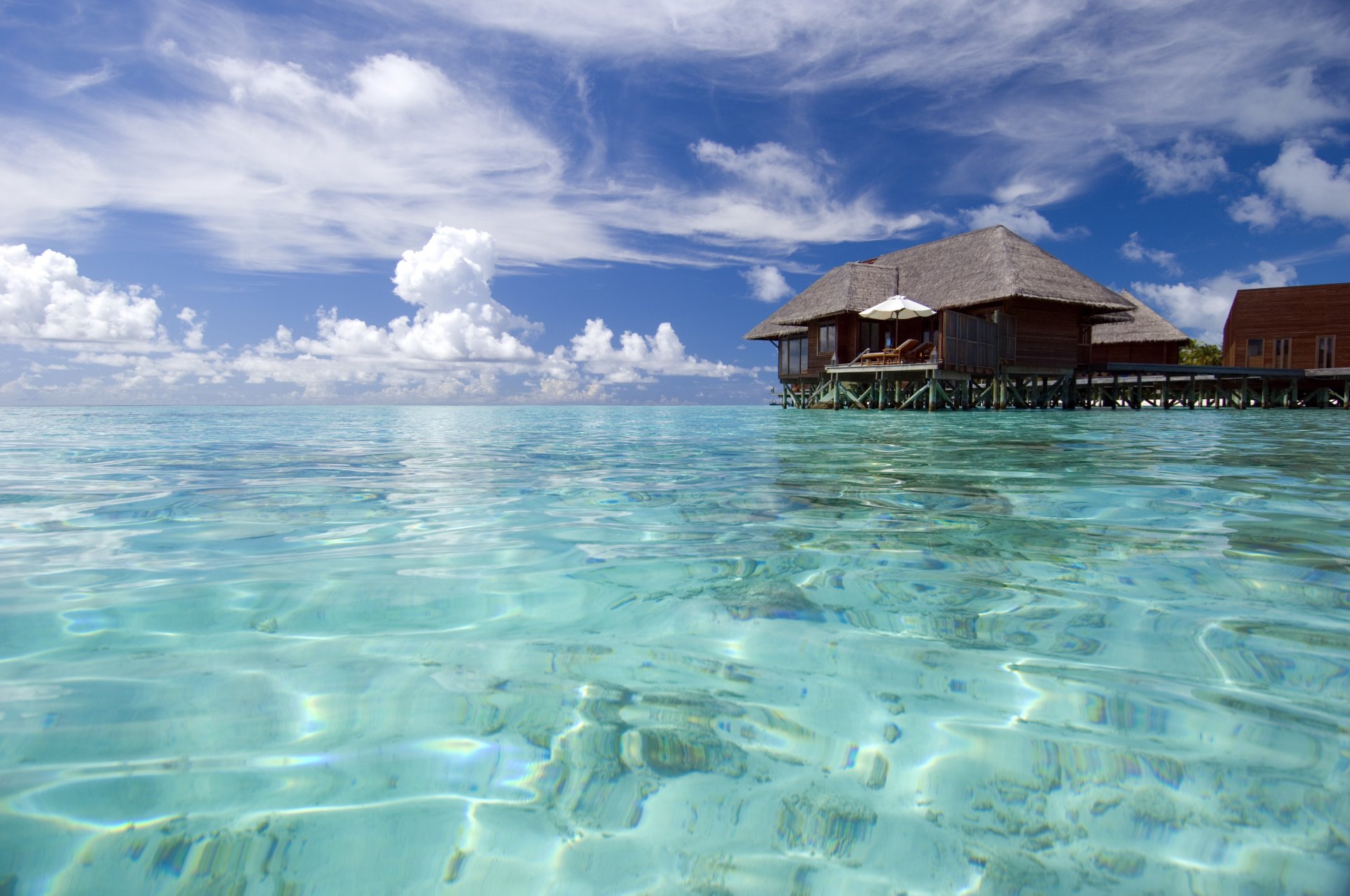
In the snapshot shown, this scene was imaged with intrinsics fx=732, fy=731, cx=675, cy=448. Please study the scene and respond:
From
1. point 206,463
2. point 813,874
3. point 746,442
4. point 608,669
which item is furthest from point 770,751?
point 746,442

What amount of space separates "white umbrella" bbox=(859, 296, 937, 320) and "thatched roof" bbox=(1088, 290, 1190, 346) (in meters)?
15.2

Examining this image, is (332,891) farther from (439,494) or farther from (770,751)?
(439,494)

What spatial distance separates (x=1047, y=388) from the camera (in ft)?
78.8

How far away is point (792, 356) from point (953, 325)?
838 centimetres

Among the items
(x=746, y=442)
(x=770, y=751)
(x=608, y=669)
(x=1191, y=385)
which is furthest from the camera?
(x=1191, y=385)

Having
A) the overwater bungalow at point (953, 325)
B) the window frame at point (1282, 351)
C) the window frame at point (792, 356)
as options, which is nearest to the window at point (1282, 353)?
the window frame at point (1282, 351)

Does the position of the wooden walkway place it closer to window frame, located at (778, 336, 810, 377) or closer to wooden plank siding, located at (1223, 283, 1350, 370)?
window frame, located at (778, 336, 810, 377)

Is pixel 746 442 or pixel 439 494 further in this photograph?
pixel 746 442

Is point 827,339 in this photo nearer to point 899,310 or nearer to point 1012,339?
point 899,310

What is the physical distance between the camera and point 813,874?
1158mm

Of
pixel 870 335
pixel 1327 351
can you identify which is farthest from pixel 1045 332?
pixel 1327 351

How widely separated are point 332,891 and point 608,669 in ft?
2.70

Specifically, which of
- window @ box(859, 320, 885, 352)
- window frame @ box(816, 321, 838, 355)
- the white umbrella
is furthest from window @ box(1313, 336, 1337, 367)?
the white umbrella

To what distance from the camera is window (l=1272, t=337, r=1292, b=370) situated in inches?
1145
